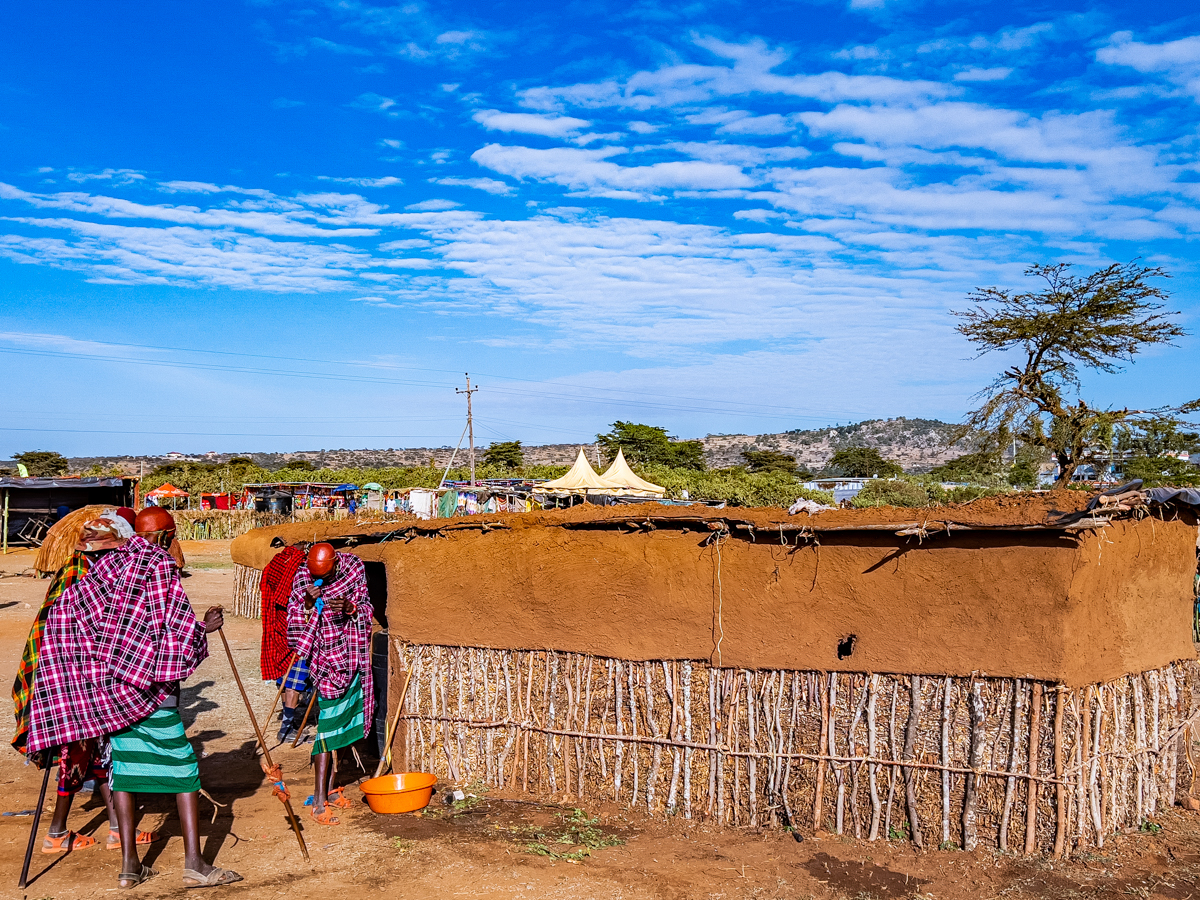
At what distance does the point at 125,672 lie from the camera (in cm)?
469

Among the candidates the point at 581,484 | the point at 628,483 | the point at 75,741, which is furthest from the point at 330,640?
the point at 628,483

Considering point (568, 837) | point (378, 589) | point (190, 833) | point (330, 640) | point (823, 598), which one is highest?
point (823, 598)

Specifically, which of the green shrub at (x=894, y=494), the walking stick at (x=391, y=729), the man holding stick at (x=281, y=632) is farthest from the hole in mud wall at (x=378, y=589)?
the green shrub at (x=894, y=494)

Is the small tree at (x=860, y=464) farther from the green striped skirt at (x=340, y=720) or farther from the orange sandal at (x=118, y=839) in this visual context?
the orange sandal at (x=118, y=839)

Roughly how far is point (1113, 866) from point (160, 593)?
5.61 metres

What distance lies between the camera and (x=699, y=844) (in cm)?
563

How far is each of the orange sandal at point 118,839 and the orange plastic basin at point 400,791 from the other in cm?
133

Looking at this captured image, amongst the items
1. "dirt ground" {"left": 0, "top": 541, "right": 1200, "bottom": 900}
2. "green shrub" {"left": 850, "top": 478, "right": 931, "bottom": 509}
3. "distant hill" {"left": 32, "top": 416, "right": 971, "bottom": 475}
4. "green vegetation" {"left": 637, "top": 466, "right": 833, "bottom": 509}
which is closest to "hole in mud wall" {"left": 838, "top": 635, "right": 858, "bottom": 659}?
"dirt ground" {"left": 0, "top": 541, "right": 1200, "bottom": 900}

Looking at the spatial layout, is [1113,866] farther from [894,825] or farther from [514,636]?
[514,636]

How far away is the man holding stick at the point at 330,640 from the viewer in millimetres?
5902

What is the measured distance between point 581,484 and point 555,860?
1865cm

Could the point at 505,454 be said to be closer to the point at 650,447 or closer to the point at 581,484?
the point at 650,447

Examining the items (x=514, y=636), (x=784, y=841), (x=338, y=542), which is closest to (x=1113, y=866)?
(x=784, y=841)

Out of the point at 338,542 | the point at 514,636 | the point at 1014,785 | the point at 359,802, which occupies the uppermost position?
the point at 338,542
